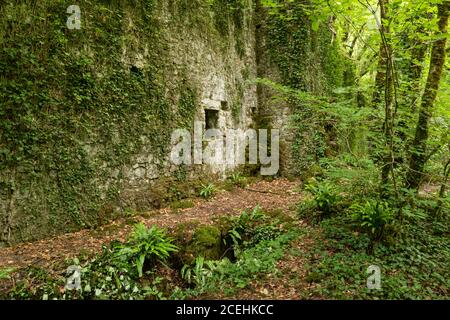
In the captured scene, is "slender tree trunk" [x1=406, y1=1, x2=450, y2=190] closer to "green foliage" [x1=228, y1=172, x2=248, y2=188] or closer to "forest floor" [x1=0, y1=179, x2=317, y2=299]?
"forest floor" [x1=0, y1=179, x2=317, y2=299]

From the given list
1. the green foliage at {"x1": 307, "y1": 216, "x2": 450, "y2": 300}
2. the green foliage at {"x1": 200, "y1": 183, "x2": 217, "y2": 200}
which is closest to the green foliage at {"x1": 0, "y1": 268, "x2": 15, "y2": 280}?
the green foliage at {"x1": 307, "y1": 216, "x2": 450, "y2": 300}

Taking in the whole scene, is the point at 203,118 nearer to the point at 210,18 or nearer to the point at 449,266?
the point at 210,18

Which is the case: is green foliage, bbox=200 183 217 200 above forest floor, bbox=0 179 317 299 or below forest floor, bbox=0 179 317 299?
above

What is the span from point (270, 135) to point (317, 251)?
5796mm

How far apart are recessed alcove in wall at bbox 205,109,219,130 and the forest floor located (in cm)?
207

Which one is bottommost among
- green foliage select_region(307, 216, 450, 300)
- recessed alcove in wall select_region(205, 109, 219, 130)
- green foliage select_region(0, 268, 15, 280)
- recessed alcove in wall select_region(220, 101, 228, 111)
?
green foliage select_region(307, 216, 450, 300)

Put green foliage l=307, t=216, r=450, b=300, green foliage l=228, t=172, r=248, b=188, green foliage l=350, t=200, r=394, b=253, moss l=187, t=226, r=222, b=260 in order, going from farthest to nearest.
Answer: green foliage l=228, t=172, r=248, b=188 < moss l=187, t=226, r=222, b=260 < green foliage l=350, t=200, r=394, b=253 < green foliage l=307, t=216, r=450, b=300

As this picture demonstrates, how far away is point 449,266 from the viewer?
14.7 ft

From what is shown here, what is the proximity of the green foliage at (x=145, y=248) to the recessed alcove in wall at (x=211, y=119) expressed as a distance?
4.43m

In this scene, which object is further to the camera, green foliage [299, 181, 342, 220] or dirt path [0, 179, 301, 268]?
green foliage [299, 181, 342, 220]

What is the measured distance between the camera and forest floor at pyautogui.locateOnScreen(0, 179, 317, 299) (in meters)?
4.27

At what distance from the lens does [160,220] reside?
20.3 feet

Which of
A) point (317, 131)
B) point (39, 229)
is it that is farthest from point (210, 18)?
point (39, 229)

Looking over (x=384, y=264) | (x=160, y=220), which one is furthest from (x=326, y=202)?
(x=160, y=220)
